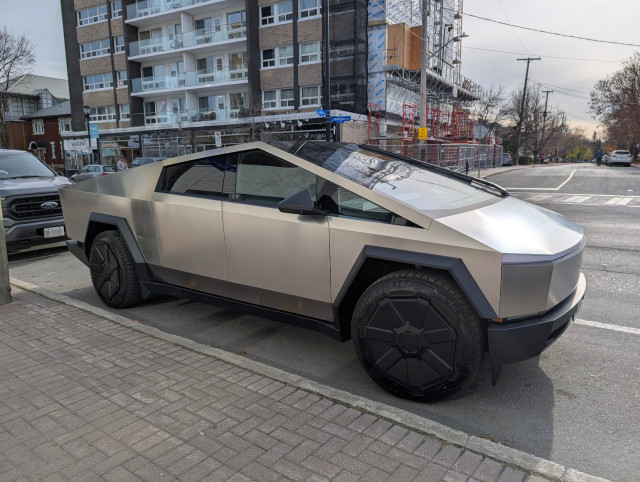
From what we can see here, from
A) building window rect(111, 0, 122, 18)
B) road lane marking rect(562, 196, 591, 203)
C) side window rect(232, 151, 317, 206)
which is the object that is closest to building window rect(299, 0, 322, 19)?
building window rect(111, 0, 122, 18)

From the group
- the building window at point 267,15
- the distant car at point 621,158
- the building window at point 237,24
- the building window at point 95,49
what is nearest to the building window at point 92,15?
Answer: the building window at point 95,49

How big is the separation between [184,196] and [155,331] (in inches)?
47.3

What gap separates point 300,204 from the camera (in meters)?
3.12

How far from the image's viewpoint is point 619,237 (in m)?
8.63

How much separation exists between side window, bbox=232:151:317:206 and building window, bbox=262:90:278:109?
3115cm

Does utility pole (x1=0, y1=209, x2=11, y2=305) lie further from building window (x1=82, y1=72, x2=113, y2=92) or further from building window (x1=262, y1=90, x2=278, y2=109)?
building window (x1=82, y1=72, x2=113, y2=92)

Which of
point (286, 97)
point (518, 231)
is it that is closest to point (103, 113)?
point (286, 97)

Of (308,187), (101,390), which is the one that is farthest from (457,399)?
(101,390)

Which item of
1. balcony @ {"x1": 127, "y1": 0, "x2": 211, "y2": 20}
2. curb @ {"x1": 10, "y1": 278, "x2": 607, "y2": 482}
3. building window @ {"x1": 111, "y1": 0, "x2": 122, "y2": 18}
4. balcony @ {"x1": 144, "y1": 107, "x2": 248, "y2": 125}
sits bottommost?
curb @ {"x1": 10, "y1": 278, "x2": 607, "y2": 482}

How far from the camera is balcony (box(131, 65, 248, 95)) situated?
1373 inches

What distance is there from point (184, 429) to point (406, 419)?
4.13 feet

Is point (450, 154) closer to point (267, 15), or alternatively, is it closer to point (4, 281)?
point (267, 15)

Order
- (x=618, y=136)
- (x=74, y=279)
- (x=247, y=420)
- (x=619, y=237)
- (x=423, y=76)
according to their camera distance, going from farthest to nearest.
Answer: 1. (x=618, y=136)
2. (x=423, y=76)
3. (x=619, y=237)
4. (x=74, y=279)
5. (x=247, y=420)

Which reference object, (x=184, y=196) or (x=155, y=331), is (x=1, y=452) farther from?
(x=184, y=196)
